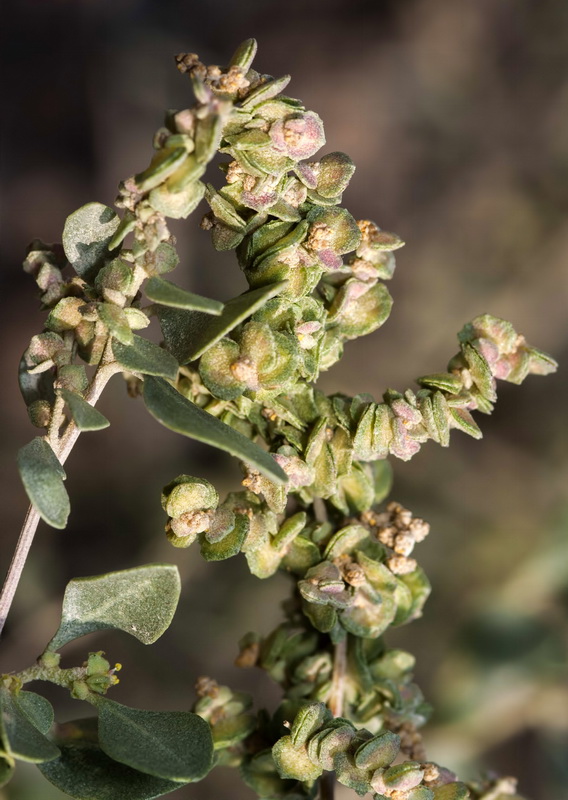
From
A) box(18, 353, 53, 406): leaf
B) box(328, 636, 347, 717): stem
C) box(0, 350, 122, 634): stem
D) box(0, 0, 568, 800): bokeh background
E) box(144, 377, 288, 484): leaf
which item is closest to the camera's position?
box(144, 377, 288, 484): leaf

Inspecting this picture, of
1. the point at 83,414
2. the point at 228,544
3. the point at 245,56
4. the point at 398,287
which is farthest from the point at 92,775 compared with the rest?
the point at 398,287

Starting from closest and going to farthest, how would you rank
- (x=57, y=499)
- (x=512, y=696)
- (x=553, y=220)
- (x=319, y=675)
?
(x=57, y=499) → (x=319, y=675) → (x=512, y=696) → (x=553, y=220)

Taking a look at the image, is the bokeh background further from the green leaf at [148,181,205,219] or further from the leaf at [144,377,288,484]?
the green leaf at [148,181,205,219]

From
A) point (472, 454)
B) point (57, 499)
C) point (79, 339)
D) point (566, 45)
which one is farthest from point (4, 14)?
point (57, 499)

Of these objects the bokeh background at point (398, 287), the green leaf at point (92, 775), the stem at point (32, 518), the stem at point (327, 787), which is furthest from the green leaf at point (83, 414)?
the bokeh background at point (398, 287)

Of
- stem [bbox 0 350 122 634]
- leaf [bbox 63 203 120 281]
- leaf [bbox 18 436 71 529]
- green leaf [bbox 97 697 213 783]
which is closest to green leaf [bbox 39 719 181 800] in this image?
green leaf [bbox 97 697 213 783]

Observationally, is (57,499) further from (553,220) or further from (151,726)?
(553,220)
